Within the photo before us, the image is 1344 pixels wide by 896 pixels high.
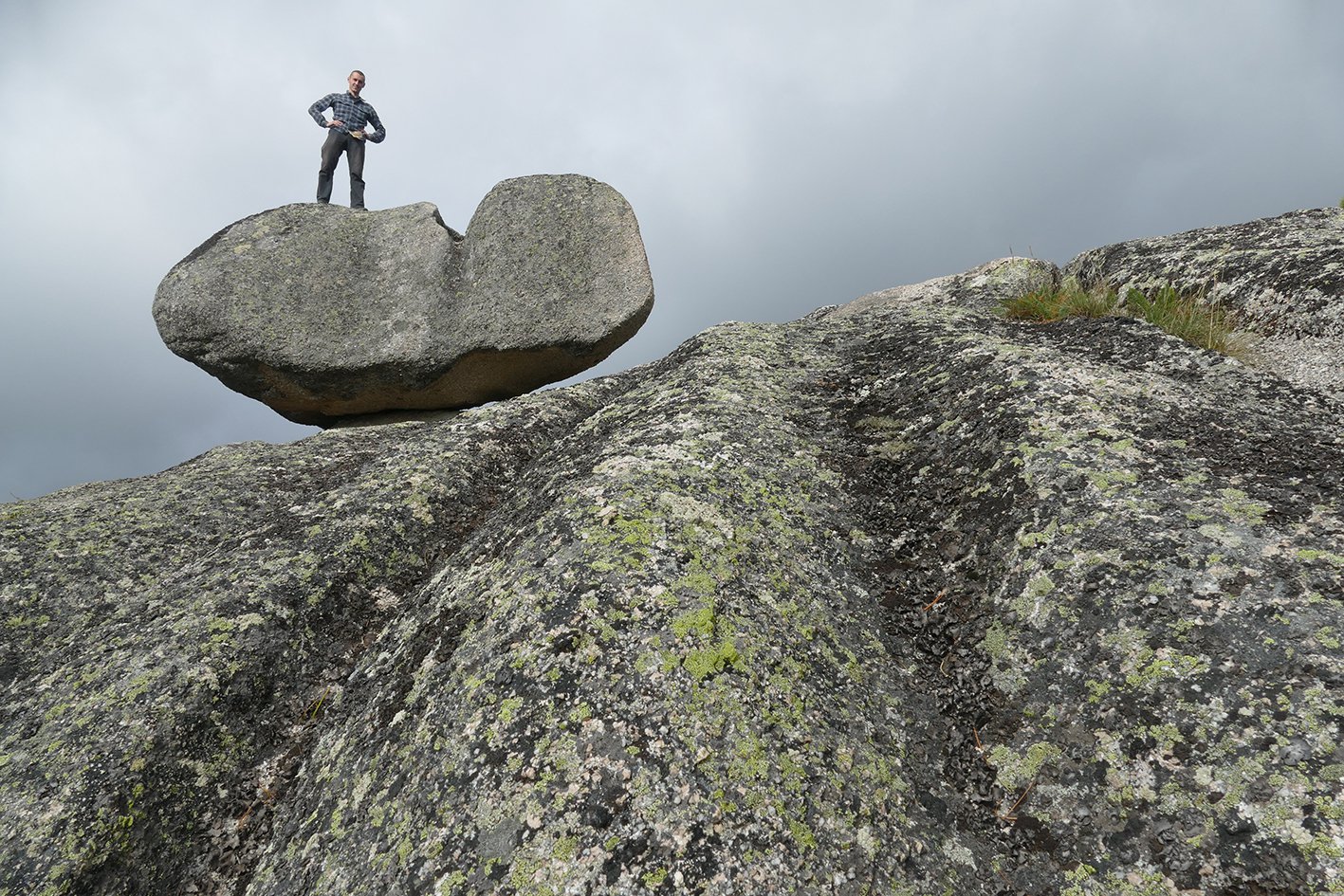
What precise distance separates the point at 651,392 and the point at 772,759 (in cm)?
430

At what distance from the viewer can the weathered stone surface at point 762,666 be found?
3.16m

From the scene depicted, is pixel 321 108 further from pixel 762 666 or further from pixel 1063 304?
pixel 762 666

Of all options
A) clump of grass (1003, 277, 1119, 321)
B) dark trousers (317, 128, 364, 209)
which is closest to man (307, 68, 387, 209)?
dark trousers (317, 128, 364, 209)

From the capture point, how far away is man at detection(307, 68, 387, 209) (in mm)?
17531

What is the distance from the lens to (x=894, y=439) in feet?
20.0

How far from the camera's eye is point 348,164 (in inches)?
701

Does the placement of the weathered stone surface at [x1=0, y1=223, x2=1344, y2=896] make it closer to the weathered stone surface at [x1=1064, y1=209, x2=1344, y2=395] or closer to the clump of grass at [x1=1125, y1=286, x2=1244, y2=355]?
the clump of grass at [x1=1125, y1=286, x2=1244, y2=355]

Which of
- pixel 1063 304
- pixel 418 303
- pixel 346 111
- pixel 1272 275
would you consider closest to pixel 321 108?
pixel 346 111

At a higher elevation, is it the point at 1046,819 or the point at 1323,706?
the point at 1323,706

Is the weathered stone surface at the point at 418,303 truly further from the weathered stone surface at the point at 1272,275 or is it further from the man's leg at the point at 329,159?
the weathered stone surface at the point at 1272,275

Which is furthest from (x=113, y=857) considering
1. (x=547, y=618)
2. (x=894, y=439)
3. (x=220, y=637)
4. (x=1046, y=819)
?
(x=894, y=439)

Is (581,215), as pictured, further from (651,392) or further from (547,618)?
(547,618)

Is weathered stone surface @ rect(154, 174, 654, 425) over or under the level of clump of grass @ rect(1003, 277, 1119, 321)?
over

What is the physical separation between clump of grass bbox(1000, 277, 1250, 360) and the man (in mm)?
14619
